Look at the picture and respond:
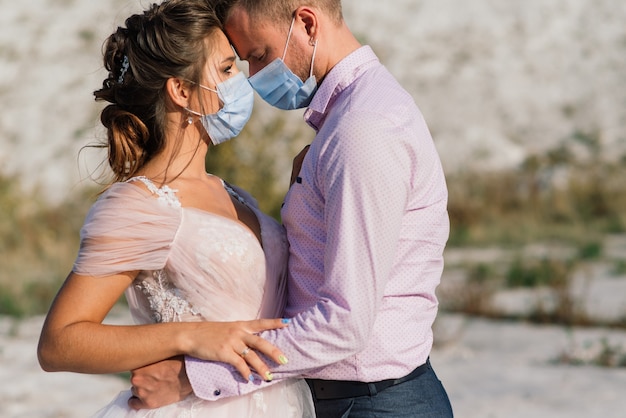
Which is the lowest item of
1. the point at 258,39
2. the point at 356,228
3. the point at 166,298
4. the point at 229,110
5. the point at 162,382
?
the point at 162,382

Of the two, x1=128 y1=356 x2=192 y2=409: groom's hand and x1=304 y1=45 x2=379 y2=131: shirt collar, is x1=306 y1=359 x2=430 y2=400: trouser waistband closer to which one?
x1=128 y1=356 x2=192 y2=409: groom's hand

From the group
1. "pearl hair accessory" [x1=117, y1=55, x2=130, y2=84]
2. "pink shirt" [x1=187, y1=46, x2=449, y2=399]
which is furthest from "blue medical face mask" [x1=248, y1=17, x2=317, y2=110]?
"pearl hair accessory" [x1=117, y1=55, x2=130, y2=84]

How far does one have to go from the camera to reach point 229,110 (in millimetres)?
3146

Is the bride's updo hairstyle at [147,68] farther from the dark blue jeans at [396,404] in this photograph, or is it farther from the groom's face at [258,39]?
the dark blue jeans at [396,404]

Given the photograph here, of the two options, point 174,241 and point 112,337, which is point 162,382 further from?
point 174,241

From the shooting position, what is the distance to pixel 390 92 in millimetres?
2680

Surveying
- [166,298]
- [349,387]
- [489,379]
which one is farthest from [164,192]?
[489,379]

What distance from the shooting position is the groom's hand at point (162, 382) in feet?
9.05

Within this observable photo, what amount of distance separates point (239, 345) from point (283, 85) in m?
0.82

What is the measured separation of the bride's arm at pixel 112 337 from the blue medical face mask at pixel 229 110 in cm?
64

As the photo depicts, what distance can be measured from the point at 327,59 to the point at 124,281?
2.88 feet

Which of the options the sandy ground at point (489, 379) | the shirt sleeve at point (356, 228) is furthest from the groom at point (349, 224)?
the sandy ground at point (489, 379)

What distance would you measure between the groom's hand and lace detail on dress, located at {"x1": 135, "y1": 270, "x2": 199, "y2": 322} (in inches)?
6.9

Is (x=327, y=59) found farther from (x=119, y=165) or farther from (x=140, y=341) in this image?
(x=140, y=341)
